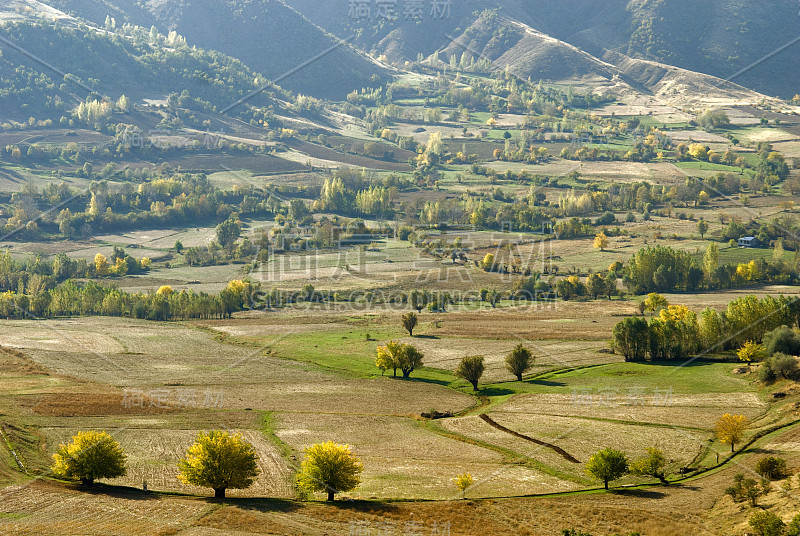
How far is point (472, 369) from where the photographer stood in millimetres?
100000

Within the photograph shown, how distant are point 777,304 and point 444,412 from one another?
55.8 metres

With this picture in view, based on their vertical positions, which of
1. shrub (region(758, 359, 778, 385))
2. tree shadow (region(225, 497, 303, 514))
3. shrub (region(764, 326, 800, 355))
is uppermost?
shrub (region(764, 326, 800, 355))

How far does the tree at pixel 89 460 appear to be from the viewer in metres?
58.2

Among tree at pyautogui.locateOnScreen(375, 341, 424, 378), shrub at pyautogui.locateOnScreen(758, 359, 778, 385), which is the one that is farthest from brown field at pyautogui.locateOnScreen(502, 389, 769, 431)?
tree at pyautogui.locateOnScreen(375, 341, 424, 378)

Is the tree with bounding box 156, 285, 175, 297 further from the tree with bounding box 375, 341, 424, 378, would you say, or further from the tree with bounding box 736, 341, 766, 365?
the tree with bounding box 736, 341, 766, 365

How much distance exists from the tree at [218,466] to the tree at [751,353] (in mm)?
69672

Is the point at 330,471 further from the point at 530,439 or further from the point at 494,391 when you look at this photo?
the point at 494,391

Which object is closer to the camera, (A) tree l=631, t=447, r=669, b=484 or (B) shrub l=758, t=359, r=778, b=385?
(A) tree l=631, t=447, r=669, b=484

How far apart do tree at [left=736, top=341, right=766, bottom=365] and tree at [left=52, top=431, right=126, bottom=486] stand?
78477 mm

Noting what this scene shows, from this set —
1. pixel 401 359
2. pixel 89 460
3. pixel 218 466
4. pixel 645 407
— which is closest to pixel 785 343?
pixel 645 407

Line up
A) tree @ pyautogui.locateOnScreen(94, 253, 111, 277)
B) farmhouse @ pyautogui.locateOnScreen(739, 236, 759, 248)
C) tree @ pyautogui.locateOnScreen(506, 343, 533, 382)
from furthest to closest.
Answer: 1. tree @ pyautogui.locateOnScreen(94, 253, 111, 277)
2. farmhouse @ pyautogui.locateOnScreen(739, 236, 759, 248)
3. tree @ pyautogui.locateOnScreen(506, 343, 533, 382)

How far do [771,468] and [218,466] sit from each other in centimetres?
4396

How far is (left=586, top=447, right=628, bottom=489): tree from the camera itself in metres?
61.5

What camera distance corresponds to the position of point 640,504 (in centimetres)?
5731
